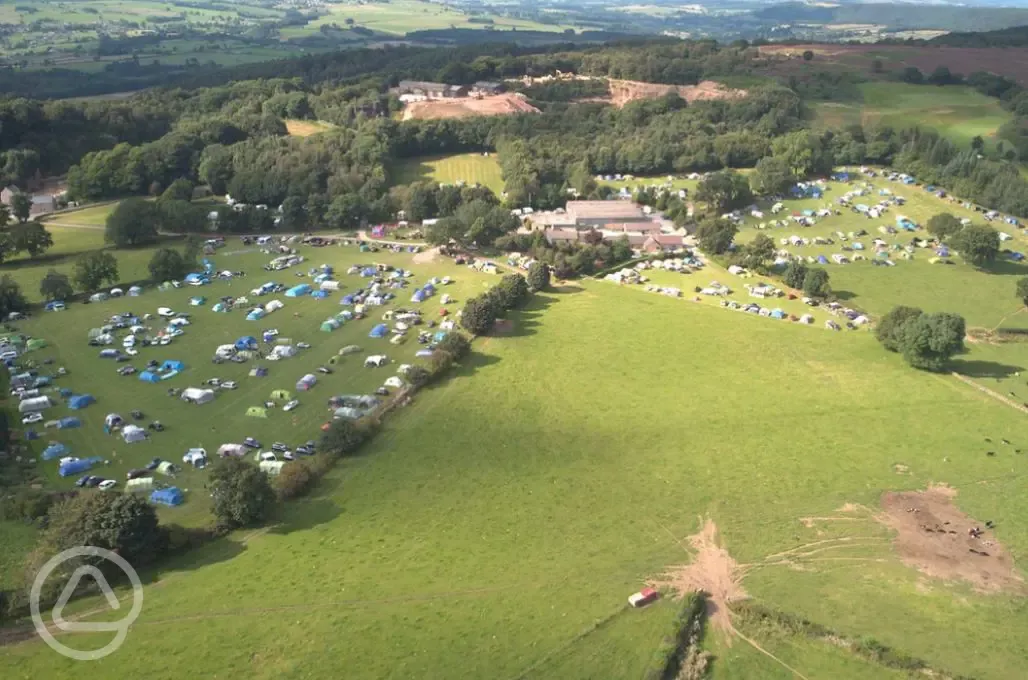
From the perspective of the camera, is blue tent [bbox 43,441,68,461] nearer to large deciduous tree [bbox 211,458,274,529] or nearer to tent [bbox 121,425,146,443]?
tent [bbox 121,425,146,443]

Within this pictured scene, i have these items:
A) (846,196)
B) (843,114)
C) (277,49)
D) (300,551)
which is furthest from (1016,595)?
(277,49)

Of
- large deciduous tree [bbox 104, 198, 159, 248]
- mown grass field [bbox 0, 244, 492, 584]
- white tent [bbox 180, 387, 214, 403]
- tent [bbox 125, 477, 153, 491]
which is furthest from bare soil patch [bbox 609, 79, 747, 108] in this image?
tent [bbox 125, 477, 153, 491]

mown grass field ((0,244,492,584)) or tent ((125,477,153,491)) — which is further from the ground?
mown grass field ((0,244,492,584))

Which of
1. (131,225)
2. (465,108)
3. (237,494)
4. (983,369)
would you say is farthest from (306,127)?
(983,369)

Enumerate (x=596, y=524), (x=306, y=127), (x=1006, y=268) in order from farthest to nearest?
1. (x=306, y=127)
2. (x=1006, y=268)
3. (x=596, y=524)

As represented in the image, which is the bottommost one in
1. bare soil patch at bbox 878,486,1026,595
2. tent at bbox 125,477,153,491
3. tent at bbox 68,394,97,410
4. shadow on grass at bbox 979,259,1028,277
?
bare soil patch at bbox 878,486,1026,595

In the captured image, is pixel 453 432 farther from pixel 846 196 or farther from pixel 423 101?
pixel 423 101

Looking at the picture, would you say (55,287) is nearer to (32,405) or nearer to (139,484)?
(32,405)

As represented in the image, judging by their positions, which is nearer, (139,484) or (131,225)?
(139,484)
